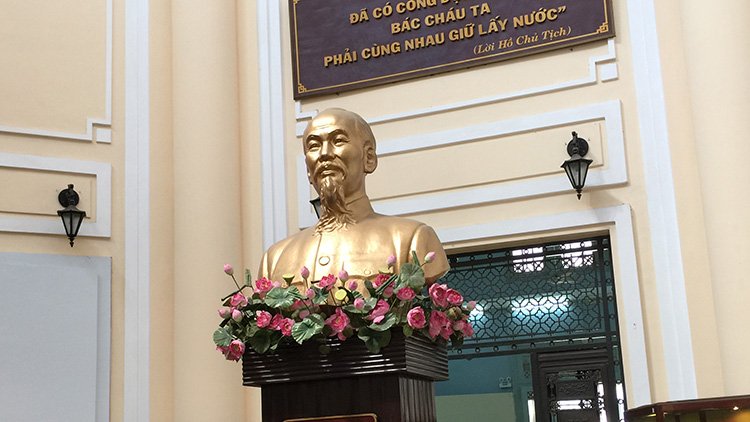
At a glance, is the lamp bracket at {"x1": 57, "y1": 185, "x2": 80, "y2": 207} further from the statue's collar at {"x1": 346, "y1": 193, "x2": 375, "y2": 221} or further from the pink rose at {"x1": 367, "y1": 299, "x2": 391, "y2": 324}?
the pink rose at {"x1": 367, "y1": 299, "x2": 391, "y2": 324}

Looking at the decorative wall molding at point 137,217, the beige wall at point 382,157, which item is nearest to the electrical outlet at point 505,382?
the beige wall at point 382,157

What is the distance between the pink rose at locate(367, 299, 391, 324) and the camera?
314 cm

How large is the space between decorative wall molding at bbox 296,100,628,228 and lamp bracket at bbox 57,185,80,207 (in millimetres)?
1278

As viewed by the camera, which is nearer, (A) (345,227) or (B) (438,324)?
(B) (438,324)

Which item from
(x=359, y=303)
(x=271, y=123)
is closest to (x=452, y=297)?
(x=359, y=303)

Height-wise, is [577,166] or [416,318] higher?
[577,166]

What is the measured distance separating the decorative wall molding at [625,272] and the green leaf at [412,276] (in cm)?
216

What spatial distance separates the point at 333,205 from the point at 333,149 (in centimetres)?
20

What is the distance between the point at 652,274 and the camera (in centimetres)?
511

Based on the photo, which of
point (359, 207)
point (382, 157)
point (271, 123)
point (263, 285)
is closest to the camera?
point (263, 285)

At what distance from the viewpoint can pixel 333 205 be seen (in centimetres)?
363

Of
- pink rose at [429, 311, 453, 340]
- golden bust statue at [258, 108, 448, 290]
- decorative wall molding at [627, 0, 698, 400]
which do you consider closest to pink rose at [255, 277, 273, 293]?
golden bust statue at [258, 108, 448, 290]

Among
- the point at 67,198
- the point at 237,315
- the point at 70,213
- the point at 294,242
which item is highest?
the point at 67,198

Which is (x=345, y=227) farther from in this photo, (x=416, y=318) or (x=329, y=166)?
(x=416, y=318)
